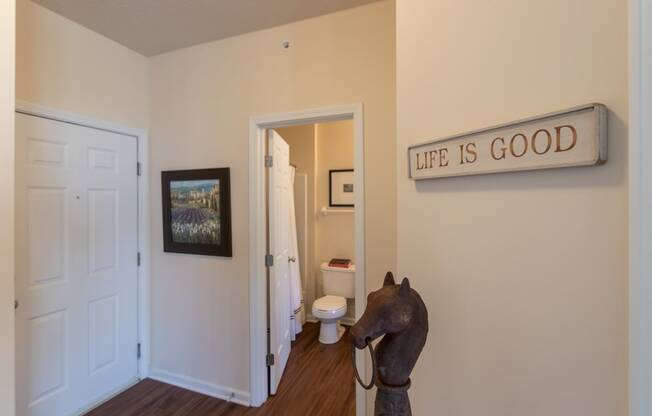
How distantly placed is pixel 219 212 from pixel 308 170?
1.49 metres

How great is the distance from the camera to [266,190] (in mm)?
2242

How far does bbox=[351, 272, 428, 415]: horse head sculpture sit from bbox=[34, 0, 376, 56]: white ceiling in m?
1.86

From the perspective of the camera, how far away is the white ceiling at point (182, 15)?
1.78 m

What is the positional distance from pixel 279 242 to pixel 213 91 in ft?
4.26

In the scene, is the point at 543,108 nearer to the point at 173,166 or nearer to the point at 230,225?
the point at 230,225

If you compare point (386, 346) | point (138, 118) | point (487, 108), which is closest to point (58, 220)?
point (138, 118)

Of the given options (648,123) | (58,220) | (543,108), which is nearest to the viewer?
(648,123)

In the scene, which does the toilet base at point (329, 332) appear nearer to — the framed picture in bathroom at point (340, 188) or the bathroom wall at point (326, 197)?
the bathroom wall at point (326, 197)

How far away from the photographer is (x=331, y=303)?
9.70 feet

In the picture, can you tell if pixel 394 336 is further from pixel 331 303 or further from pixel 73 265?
pixel 331 303

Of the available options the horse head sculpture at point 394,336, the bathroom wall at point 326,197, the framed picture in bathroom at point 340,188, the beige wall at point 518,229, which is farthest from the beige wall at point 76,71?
the horse head sculpture at point 394,336

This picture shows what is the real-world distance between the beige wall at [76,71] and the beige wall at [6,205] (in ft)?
2.54

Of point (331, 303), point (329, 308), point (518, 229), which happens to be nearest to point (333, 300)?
point (331, 303)

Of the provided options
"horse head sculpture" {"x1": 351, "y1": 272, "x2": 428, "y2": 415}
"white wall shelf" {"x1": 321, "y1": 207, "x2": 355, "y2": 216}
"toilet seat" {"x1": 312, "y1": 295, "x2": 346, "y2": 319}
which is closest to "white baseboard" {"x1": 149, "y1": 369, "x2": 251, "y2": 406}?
"toilet seat" {"x1": 312, "y1": 295, "x2": 346, "y2": 319}
